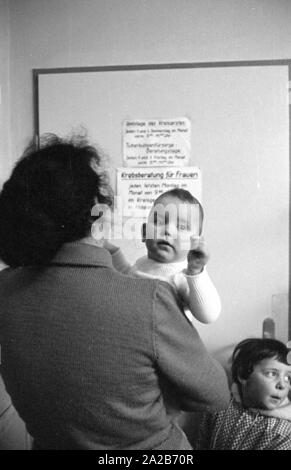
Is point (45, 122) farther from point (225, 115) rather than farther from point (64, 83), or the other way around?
point (225, 115)

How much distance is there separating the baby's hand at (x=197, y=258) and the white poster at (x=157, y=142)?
0.91 feet

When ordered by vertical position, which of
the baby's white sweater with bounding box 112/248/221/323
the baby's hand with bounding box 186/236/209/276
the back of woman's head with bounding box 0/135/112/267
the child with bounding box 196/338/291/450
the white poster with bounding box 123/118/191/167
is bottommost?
the child with bounding box 196/338/291/450

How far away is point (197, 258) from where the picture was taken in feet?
1.62

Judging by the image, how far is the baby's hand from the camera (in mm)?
488

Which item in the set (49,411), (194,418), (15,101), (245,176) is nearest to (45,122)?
(15,101)

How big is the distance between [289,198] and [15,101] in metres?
0.58

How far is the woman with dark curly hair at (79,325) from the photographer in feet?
1.35

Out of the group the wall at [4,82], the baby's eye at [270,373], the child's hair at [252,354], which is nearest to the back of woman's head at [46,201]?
the wall at [4,82]

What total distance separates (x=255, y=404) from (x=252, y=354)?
0.40 ft

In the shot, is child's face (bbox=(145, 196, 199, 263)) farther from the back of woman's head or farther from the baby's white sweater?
the back of woman's head

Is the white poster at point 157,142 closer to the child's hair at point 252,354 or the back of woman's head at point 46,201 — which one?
the back of woman's head at point 46,201

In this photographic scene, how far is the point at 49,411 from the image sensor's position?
45 cm

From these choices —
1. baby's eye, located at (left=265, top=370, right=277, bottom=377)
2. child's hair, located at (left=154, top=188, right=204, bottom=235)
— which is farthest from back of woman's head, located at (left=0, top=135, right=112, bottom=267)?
baby's eye, located at (left=265, top=370, right=277, bottom=377)

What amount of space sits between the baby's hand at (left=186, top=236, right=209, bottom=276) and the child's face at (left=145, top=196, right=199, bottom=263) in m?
0.11
